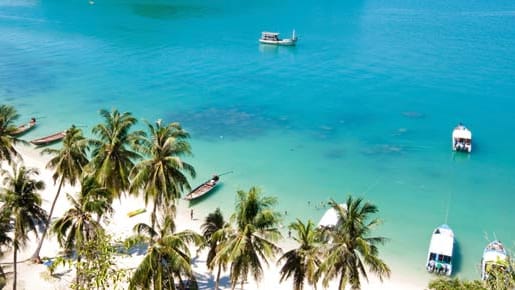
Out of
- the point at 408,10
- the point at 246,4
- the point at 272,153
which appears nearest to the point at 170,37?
the point at 246,4

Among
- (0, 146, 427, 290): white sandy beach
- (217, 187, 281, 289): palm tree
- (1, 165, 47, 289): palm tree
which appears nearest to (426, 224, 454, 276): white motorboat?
(0, 146, 427, 290): white sandy beach

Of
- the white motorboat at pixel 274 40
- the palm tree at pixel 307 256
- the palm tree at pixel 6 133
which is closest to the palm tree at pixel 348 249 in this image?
the palm tree at pixel 307 256

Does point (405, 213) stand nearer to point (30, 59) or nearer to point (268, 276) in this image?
point (268, 276)

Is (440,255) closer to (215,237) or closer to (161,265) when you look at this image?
(215,237)

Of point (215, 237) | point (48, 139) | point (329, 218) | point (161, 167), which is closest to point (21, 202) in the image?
point (161, 167)

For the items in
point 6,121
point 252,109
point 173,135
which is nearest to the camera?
point 173,135
